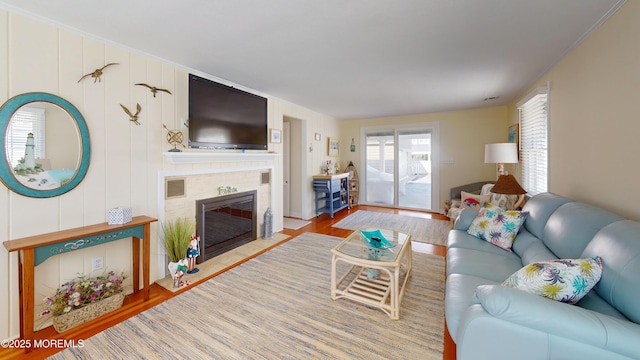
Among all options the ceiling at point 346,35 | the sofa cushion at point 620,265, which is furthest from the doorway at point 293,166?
the sofa cushion at point 620,265

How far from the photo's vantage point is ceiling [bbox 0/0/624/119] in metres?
1.67

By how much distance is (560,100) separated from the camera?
2580 mm

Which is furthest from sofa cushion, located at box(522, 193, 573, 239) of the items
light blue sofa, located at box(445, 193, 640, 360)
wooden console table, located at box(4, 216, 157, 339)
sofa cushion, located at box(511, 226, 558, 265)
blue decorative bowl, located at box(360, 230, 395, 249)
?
wooden console table, located at box(4, 216, 157, 339)

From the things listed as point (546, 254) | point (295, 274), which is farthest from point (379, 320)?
point (546, 254)

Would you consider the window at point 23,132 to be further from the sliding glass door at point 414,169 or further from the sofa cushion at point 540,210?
the sliding glass door at point 414,169

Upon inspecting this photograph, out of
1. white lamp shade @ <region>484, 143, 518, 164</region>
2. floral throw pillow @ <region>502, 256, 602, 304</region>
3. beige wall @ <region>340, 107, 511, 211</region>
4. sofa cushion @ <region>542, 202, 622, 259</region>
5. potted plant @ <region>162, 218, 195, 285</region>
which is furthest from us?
beige wall @ <region>340, 107, 511, 211</region>

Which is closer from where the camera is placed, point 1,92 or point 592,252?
point 592,252

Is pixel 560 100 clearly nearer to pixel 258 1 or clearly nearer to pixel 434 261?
pixel 434 261

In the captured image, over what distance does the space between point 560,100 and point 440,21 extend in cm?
184

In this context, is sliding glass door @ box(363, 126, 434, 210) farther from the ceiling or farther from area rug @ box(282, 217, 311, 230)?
the ceiling

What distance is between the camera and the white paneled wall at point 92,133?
171 cm

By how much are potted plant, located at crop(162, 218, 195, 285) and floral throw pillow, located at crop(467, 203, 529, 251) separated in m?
3.01

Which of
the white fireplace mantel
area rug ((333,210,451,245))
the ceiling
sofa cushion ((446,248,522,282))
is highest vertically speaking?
the ceiling

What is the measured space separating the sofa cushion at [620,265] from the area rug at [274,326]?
949 millimetres
